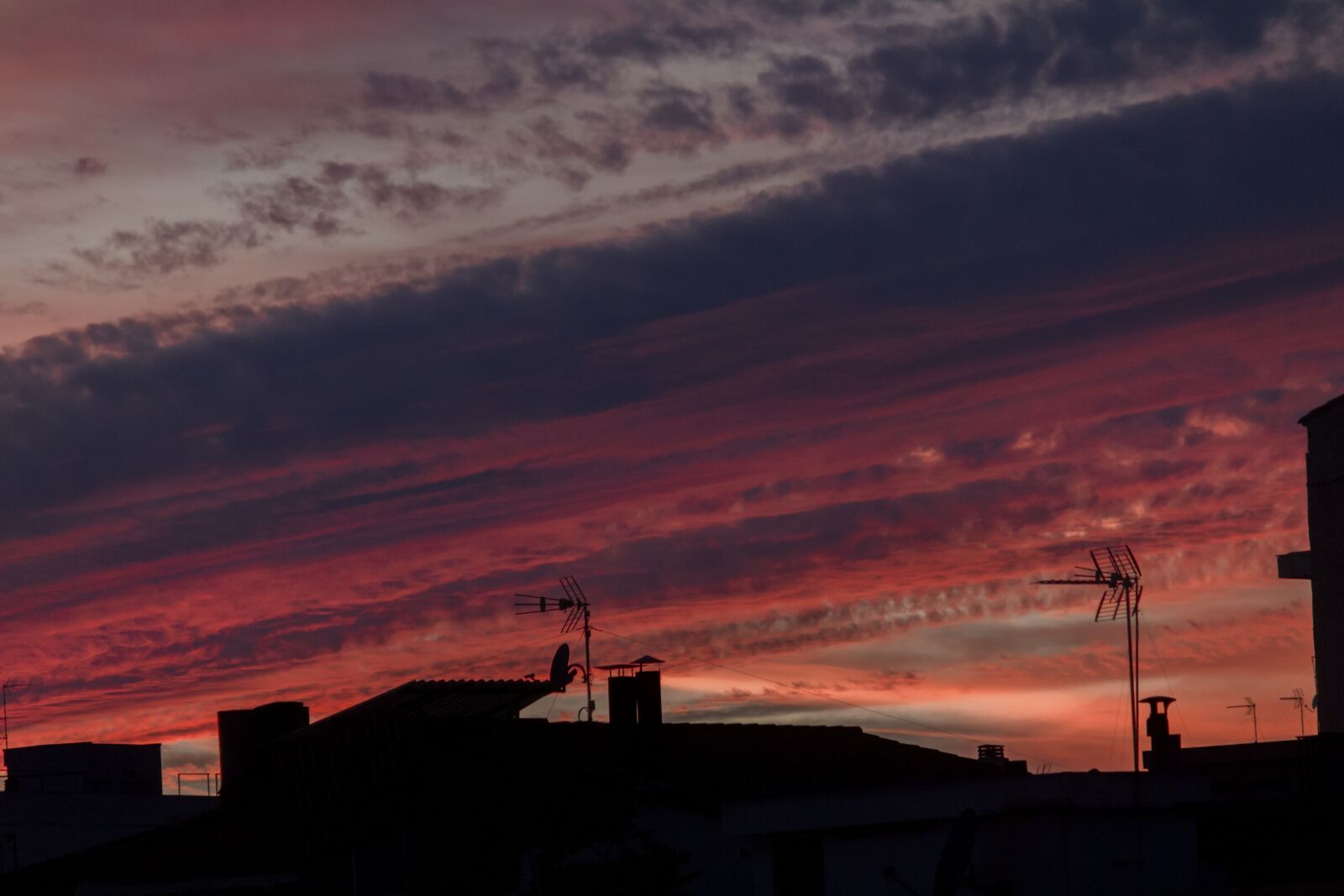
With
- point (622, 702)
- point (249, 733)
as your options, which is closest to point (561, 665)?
point (622, 702)

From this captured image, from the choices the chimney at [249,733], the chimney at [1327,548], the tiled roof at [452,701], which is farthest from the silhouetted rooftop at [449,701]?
the chimney at [1327,548]

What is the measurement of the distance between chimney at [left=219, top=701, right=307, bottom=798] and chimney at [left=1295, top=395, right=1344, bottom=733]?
34.5 meters

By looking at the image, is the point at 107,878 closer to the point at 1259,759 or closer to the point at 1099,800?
the point at 1099,800

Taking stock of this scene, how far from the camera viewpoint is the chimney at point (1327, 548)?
59219 mm

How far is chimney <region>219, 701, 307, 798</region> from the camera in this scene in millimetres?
44906

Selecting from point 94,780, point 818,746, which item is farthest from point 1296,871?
point 94,780

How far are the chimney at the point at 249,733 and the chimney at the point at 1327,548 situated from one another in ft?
113

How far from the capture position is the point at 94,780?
201 ft

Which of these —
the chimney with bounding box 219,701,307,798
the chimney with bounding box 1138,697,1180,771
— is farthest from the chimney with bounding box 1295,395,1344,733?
the chimney with bounding box 219,701,307,798

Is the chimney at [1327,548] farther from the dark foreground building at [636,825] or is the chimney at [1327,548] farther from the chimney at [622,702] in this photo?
the chimney at [622,702]

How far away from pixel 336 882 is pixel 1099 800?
55.8ft

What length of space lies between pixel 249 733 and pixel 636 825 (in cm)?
1241

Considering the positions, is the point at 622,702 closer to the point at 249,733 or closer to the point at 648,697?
the point at 648,697

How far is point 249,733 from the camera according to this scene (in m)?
45.5
